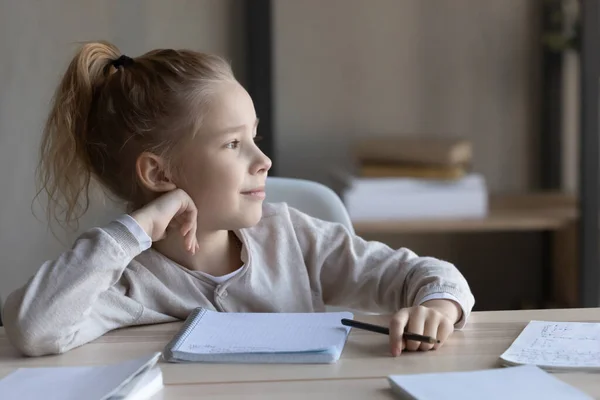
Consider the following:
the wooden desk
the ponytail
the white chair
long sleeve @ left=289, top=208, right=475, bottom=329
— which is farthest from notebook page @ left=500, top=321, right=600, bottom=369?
the ponytail

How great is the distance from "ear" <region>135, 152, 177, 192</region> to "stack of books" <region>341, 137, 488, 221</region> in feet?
3.18

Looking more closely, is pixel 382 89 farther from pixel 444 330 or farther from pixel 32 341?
pixel 32 341

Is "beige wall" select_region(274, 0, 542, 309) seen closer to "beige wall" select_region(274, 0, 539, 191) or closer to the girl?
"beige wall" select_region(274, 0, 539, 191)

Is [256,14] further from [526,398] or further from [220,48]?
[526,398]

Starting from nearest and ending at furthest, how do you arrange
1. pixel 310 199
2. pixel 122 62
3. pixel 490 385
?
pixel 490 385, pixel 122 62, pixel 310 199

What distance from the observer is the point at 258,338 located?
1131mm

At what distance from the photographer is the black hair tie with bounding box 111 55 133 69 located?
1.42 metres

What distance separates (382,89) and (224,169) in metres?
1.38

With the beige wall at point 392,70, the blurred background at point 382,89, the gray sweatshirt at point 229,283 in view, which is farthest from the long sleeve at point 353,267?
the beige wall at point 392,70

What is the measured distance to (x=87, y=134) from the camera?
1429 mm

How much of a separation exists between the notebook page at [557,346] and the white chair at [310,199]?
1.65 feet

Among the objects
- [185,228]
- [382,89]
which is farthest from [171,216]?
[382,89]

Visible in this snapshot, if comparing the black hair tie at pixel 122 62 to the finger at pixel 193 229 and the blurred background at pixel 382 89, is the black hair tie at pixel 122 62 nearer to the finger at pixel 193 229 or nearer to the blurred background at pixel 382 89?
the finger at pixel 193 229

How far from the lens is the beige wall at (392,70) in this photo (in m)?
2.65
